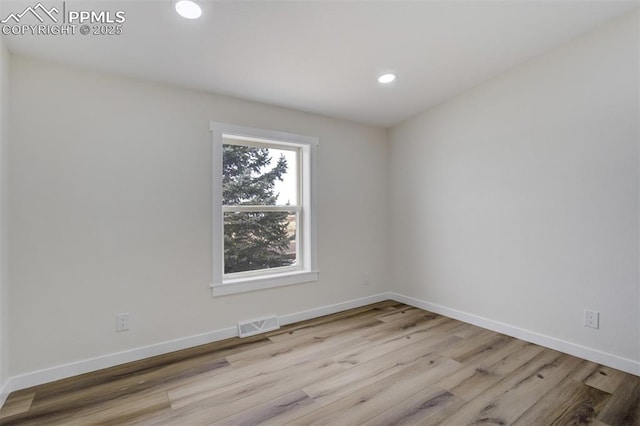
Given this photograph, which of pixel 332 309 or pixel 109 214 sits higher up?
pixel 109 214

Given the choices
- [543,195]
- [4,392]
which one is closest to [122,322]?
[4,392]

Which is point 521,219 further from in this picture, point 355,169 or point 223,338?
point 223,338

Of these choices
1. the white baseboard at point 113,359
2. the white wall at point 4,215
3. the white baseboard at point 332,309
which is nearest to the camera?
the white wall at point 4,215

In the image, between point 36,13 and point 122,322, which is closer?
point 36,13

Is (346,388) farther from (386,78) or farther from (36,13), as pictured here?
(36,13)

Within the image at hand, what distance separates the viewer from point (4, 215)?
1.94 meters

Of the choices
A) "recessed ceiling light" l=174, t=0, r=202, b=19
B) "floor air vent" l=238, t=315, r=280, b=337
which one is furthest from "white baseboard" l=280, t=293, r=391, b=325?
"recessed ceiling light" l=174, t=0, r=202, b=19

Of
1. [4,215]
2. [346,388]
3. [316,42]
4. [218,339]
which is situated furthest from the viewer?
[218,339]

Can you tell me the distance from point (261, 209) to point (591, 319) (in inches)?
118

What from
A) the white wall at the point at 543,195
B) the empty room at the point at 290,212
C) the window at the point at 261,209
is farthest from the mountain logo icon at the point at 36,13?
the white wall at the point at 543,195

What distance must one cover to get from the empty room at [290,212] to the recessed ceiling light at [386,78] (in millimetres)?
21

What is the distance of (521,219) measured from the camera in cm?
283

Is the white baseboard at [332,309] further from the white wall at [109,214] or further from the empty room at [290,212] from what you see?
the white wall at [109,214]

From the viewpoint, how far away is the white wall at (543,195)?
2.29 m
